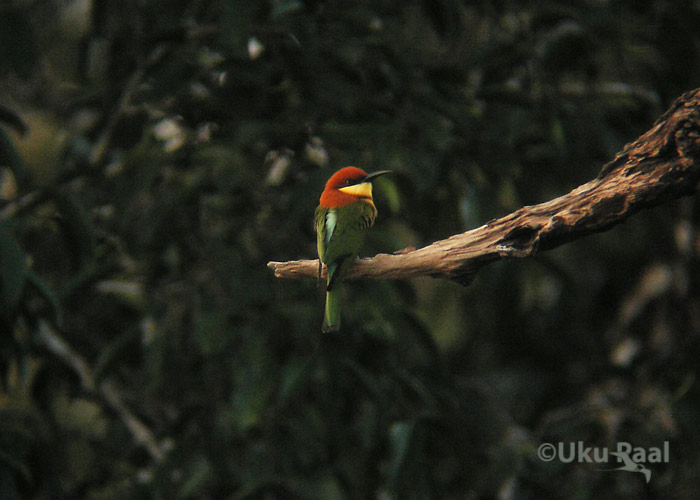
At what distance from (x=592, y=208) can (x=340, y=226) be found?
45 centimetres

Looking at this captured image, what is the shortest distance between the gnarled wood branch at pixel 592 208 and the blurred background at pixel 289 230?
1065 mm

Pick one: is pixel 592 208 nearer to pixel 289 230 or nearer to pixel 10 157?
pixel 289 230

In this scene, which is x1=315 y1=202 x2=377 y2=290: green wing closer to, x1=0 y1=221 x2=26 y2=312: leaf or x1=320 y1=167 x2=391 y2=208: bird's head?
x1=320 y1=167 x2=391 y2=208: bird's head

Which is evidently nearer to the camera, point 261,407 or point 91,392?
point 261,407

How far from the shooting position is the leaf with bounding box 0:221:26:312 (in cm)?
207

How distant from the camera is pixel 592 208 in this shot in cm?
121

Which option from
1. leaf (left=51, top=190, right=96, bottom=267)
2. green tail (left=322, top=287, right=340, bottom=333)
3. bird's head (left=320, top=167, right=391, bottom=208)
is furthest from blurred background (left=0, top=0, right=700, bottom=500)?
green tail (left=322, top=287, right=340, bottom=333)

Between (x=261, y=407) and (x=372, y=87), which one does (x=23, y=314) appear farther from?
(x=372, y=87)

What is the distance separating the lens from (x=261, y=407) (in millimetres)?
2533

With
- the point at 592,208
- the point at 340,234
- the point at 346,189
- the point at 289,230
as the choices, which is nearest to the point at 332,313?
the point at 340,234

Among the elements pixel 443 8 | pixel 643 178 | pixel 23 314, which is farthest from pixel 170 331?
pixel 643 178

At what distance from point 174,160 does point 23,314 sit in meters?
0.75

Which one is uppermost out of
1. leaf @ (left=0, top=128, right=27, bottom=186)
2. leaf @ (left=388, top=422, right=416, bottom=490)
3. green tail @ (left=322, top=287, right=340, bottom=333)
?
green tail @ (left=322, top=287, right=340, bottom=333)

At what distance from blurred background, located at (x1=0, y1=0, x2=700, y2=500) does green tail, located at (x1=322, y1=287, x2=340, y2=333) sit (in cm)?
97
